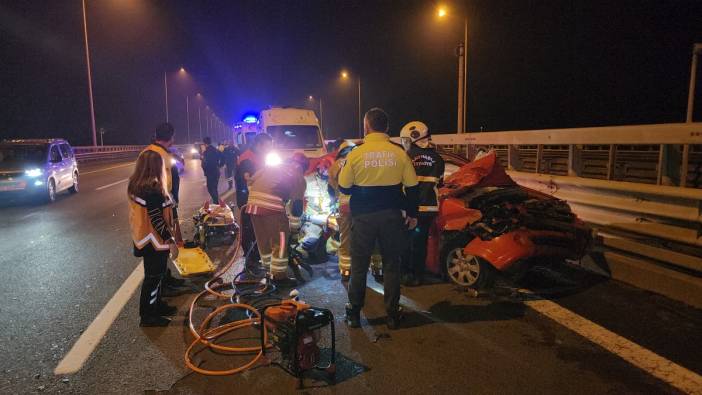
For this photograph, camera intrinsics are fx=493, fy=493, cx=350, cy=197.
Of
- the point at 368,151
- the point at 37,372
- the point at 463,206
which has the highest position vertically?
the point at 368,151

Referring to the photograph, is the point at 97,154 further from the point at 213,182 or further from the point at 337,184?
the point at 337,184

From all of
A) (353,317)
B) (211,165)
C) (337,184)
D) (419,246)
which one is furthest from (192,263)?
(211,165)

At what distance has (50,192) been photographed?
1387cm

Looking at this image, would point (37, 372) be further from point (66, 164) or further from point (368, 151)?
point (66, 164)

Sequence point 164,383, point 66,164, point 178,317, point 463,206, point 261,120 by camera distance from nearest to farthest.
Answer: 1. point 164,383
2. point 178,317
3. point 463,206
4. point 66,164
5. point 261,120

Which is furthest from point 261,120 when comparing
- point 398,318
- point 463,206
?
point 398,318

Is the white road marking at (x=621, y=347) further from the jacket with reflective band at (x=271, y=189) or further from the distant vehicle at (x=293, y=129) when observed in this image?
the distant vehicle at (x=293, y=129)

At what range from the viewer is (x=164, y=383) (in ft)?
11.6

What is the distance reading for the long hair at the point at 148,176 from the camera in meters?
4.46

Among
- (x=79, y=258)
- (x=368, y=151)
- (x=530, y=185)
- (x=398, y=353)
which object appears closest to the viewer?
(x=398, y=353)

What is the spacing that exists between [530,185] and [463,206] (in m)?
2.93

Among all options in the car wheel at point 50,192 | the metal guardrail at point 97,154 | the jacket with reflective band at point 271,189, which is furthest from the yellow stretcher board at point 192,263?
the metal guardrail at point 97,154

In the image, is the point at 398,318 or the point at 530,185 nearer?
the point at 398,318

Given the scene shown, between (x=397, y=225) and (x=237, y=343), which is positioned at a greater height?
(x=397, y=225)
